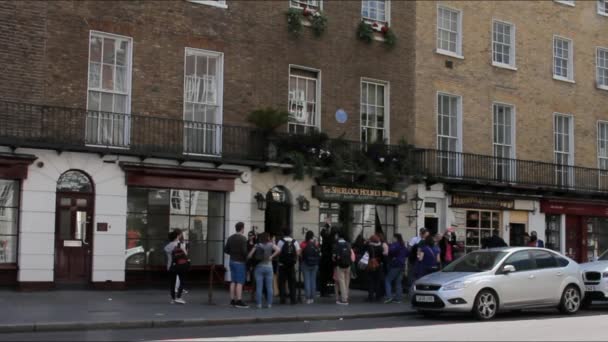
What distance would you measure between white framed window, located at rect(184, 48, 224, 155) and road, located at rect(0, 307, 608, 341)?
8.00 meters

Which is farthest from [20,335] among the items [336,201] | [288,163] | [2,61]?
[336,201]

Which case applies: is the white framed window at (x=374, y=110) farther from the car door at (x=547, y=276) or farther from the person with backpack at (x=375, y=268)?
the car door at (x=547, y=276)

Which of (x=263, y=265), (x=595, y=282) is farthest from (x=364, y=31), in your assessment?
(x=595, y=282)

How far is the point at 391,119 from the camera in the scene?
27.8m

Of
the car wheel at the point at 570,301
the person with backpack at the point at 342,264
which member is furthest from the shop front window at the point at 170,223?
the car wheel at the point at 570,301

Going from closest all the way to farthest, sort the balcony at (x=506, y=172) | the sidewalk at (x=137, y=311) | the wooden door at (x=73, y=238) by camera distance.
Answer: the sidewalk at (x=137, y=311)
the wooden door at (x=73, y=238)
the balcony at (x=506, y=172)

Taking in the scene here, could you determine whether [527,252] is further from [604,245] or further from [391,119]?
[604,245]

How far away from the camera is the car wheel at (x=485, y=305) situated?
675 inches

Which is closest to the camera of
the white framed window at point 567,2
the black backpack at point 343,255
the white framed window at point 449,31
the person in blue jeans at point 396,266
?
the black backpack at point 343,255

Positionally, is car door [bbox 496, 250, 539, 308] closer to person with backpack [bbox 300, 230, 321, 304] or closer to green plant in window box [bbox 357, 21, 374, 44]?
person with backpack [bbox 300, 230, 321, 304]

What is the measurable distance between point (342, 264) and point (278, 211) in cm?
523

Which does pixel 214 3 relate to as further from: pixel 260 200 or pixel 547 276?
pixel 547 276

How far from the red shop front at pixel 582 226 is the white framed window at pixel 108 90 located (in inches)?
658

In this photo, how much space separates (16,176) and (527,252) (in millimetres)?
Answer: 11894
